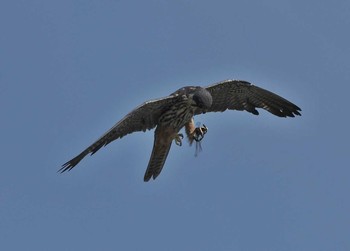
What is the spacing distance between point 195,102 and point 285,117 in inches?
102

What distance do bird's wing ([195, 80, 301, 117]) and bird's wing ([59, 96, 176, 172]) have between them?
1352 millimetres

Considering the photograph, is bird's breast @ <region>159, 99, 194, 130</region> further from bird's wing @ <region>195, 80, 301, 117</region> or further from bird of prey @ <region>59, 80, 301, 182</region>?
bird's wing @ <region>195, 80, 301, 117</region>

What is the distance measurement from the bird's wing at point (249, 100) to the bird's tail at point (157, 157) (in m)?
1.48

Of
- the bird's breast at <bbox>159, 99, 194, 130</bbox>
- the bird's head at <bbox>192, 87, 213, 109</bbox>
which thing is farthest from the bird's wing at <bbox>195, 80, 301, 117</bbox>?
the bird's head at <bbox>192, 87, 213, 109</bbox>

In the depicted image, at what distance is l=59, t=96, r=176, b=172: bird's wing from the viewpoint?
15750 millimetres

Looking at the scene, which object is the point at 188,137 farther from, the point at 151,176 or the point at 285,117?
the point at 285,117

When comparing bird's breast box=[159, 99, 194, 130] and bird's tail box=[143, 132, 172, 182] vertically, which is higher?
bird's breast box=[159, 99, 194, 130]

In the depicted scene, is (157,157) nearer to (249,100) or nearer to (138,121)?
(138,121)

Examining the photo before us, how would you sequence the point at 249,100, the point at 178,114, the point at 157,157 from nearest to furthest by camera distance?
1. the point at 178,114
2. the point at 157,157
3. the point at 249,100

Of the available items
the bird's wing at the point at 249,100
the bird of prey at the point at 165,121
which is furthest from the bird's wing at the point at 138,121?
the bird's wing at the point at 249,100

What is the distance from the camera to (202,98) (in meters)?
15.8

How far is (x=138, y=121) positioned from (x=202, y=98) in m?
1.31

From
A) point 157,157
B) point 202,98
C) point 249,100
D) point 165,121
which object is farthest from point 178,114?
point 249,100

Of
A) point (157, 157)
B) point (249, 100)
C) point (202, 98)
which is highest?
point (249, 100)
